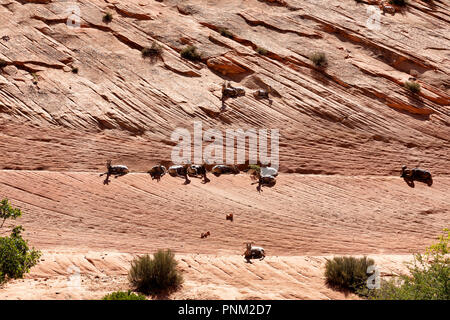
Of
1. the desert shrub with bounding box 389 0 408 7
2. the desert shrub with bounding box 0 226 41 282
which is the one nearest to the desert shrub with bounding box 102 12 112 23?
the desert shrub with bounding box 0 226 41 282

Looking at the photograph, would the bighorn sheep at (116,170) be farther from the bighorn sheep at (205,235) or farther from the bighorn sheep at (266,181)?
the bighorn sheep at (266,181)

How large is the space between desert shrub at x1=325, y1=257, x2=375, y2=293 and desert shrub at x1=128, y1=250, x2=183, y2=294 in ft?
12.0

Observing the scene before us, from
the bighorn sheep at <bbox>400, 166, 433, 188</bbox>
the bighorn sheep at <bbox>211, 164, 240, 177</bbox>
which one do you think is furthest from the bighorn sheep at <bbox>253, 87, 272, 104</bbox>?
the bighorn sheep at <bbox>400, 166, 433, 188</bbox>

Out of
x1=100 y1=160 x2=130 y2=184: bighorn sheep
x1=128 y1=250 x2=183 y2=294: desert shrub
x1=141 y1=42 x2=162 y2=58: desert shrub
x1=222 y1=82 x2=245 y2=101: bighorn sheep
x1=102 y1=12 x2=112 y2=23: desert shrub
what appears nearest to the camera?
x1=128 y1=250 x2=183 y2=294: desert shrub

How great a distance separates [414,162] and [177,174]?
438 inches

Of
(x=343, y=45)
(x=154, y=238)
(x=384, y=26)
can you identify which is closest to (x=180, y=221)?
(x=154, y=238)

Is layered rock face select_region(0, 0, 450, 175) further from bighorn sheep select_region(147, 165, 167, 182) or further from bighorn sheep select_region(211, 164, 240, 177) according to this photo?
bighorn sheep select_region(211, 164, 240, 177)

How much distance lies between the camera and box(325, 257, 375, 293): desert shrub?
993 cm

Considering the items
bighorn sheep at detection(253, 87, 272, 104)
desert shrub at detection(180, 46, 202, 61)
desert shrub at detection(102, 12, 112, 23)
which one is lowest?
bighorn sheep at detection(253, 87, 272, 104)

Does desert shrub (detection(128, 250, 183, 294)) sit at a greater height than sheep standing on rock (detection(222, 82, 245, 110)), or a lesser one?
lesser

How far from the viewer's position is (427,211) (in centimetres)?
1652

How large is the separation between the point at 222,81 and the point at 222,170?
20.5ft

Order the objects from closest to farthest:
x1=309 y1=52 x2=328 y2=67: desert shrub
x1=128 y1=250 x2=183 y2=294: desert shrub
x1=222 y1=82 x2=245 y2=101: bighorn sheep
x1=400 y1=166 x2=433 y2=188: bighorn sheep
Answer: x1=128 y1=250 x2=183 y2=294: desert shrub < x1=400 y1=166 x2=433 y2=188: bighorn sheep < x1=222 y1=82 x2=245 y2=101: bighorn sheep < x1=309 y1=52 x2=328 y2=67: desert shrub

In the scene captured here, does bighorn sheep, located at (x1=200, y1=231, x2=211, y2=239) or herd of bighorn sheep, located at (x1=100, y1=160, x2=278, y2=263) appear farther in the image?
herd of bighorn sheep, located at (x1=100, y1=160, x2=278, y2=263)
